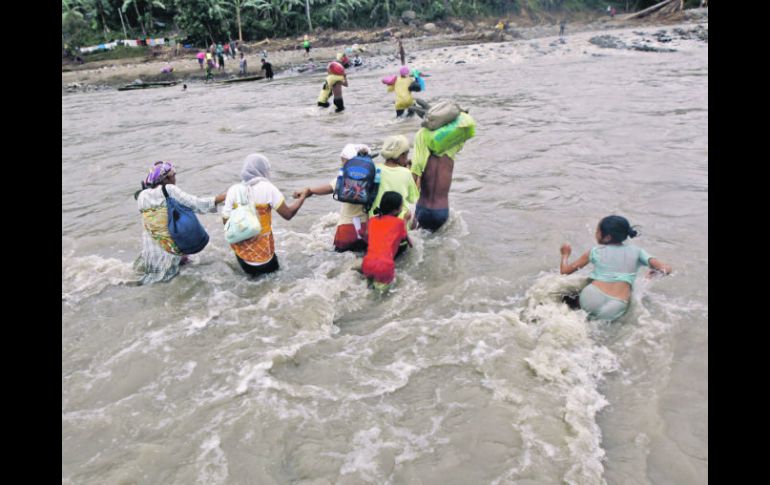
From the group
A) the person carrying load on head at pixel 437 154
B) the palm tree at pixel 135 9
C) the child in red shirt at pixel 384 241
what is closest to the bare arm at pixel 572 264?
the child in red shirt at pixel 384 241

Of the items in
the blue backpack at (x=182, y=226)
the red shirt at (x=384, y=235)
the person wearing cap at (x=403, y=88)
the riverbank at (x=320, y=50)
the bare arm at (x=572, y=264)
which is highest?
the riverbank at (x=320, y=50)

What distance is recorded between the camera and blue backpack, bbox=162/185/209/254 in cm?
478

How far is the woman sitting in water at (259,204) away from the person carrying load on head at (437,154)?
139 cm

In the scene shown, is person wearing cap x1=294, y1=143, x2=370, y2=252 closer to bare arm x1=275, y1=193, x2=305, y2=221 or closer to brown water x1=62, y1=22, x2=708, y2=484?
brown water x1=62, y1=22, x2=708, y2=484

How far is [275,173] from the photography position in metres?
9.34

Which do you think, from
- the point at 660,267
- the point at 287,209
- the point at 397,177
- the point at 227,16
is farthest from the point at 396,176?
the point at 227,16

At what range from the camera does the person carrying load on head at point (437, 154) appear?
536cm

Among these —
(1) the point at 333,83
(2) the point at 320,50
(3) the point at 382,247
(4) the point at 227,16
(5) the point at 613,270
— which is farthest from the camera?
(4) the point at 227,16

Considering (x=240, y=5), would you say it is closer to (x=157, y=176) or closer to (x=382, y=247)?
(x=157, y=176)

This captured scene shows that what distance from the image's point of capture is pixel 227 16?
40.4 meters

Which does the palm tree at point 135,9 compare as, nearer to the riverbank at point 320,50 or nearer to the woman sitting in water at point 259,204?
the riverbank at point 320,50

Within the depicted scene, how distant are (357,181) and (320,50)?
121 feet

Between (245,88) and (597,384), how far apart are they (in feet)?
73.9

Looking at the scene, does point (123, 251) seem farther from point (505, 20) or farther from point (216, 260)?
point (505, 20)
